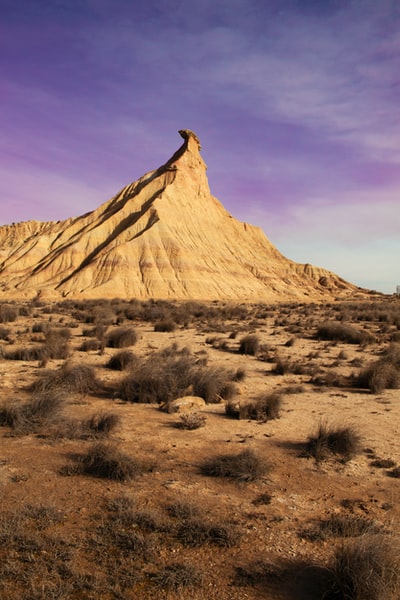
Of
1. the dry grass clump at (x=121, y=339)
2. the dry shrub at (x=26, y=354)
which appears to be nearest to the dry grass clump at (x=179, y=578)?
the dry shrub at (x=26, y=354)

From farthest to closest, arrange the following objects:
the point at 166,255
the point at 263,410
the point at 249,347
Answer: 1. the point at 166,255
2. the point at 249,347
3. the point at 263,410

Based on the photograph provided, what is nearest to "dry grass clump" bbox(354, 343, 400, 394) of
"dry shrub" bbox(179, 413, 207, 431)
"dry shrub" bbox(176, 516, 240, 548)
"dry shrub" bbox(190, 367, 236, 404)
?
"dry shrub" bbox(190, 367, 236, 404)

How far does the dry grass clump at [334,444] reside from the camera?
273 inches

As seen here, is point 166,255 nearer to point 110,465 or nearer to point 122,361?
point 122,361

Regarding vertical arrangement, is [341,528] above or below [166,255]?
below

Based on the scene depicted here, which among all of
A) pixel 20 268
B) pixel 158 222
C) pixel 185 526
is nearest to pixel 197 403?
pixel 185 526

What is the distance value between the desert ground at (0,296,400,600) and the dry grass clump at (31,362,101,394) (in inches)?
1.4

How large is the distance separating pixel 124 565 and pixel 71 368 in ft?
23.3

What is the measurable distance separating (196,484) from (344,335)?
625 inches

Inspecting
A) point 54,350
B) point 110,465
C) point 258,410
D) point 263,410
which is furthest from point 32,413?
point 54,350

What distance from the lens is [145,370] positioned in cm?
1030

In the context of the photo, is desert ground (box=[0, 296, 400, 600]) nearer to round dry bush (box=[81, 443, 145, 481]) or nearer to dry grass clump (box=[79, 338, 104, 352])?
round dry bush (box=[81, 443, 145, 481])

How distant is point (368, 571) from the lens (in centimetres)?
348

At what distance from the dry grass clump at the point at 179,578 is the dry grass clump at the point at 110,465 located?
2.05 metres
